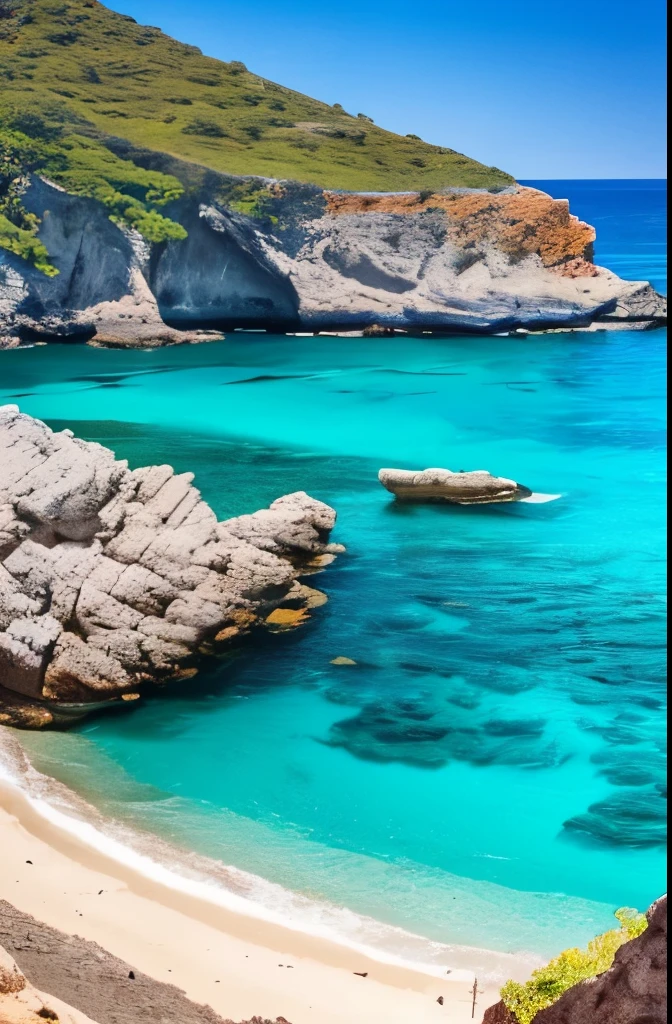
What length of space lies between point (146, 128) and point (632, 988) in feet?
213

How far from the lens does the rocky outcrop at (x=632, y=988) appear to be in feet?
19.0

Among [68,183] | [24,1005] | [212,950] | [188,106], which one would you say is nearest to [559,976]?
[24,1005]

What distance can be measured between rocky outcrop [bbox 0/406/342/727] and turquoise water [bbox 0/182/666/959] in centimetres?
70

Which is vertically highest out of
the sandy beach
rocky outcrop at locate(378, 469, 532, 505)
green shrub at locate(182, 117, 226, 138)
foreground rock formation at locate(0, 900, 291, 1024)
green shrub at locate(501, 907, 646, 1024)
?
green shrub at locate(182, 117, 226, 138)

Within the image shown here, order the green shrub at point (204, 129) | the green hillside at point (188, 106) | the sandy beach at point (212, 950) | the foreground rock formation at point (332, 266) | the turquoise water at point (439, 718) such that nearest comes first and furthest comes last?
1. the sandy beach at point (212, 950)
2. the turquoise water at point (439, 718)
3. the foreground rock formation at point (332, 266)
4. the green hillside at point (188, 106)
5. the green shrub at point (204, 129)

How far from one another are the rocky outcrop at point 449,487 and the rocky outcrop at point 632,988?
70.4ft

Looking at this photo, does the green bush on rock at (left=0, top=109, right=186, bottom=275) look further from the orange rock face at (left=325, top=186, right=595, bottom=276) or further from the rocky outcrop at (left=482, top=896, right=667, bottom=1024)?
the rocky outcrop at (left=482, top=896, right=667, bottom=1024)

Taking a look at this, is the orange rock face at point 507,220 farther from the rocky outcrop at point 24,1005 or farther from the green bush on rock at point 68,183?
the rocky outcrop at point 24,1005

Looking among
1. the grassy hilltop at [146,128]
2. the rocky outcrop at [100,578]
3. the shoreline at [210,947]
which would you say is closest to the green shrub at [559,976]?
the shoreline at [210,947]

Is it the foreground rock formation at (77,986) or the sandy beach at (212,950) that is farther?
the sandy beach at (212,950)

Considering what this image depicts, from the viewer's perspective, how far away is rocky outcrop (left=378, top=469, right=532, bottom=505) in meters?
27.6

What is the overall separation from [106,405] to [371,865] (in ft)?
95.6

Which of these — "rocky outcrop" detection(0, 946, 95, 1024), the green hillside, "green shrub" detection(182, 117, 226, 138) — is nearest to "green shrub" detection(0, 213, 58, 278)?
the green hillside

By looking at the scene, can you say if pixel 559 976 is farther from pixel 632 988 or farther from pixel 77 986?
pixel 77 986
